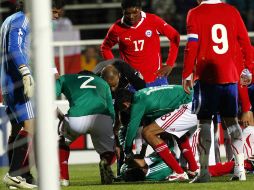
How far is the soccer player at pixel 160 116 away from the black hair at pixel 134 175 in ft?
0.63

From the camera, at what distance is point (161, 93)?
10930 millimetres

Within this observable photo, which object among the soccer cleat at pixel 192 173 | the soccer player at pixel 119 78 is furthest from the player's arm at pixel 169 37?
the soccer cleat at pixel 192 173

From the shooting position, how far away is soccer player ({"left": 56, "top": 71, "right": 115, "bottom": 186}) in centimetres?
1073

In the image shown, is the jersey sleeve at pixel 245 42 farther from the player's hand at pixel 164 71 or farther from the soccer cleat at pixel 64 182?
the player's hand at pixel 164 71

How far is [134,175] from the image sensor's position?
1119cm

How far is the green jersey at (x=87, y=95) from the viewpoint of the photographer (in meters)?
10.7

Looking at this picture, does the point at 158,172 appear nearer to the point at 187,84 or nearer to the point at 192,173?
the point at 192,173

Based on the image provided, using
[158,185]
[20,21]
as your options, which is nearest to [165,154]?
[158,185]

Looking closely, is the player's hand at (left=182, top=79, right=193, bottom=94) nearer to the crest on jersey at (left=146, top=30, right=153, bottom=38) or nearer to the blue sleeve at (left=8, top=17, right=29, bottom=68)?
the blue sleeve at (left=8, top=17, right=29, bottom=68)

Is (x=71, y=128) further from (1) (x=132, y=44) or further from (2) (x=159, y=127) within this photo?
(1) (x=132, y=44)

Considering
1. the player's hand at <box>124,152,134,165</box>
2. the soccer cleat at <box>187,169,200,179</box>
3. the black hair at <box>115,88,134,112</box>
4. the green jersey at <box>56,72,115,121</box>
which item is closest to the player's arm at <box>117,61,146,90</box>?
the black hair at <box>115,88,134,112</box>

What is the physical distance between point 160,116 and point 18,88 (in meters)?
1.61

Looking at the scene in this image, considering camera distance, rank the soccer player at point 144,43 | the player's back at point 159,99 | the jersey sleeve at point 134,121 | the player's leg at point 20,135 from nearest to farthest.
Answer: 1. the player's leg at point 20,135
2. the jersey sleeve at point 134,121
3. the player's back at point 159,99
4. the soccer player at point 144,43

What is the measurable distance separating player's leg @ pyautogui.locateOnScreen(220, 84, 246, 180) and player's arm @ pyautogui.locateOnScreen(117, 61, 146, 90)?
1.42m
